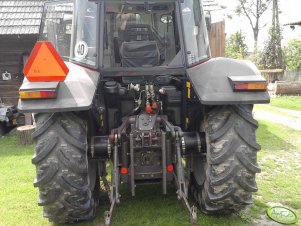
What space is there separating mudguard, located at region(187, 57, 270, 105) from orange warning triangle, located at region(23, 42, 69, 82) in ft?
3.76

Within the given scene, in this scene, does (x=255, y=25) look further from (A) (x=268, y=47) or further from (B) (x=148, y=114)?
(B) (x=148, y=114)

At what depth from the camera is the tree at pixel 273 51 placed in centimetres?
2356

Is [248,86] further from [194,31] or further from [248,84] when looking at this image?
[194,31]

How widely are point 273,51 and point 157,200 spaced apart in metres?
22.2

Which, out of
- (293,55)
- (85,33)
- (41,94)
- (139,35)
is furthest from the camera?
(293,55)

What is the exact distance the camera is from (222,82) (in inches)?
117

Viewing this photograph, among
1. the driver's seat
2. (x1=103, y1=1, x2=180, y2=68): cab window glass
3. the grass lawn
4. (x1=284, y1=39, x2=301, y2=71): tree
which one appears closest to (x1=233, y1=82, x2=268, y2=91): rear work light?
(x1=103, y1=1, x2=180, y2=68): cab window glass

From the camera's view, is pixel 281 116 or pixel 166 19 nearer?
pixel 166 19

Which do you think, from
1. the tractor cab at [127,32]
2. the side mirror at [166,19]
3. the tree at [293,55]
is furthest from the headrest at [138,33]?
the tree at [293,55]

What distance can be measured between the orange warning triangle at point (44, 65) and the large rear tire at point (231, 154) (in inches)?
52.9

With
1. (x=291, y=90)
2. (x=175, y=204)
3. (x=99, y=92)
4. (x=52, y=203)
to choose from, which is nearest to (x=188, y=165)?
(x=175, y=204)

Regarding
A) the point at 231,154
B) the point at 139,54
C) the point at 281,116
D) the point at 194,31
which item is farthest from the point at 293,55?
the point at 231,154

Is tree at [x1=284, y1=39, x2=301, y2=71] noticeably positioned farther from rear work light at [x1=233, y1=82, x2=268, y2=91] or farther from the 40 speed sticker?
the 40 speed sticker

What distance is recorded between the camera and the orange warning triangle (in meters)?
2.55
